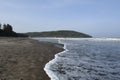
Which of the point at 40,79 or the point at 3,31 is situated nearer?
the point at 40,79

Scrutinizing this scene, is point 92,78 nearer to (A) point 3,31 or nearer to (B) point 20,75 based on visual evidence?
(B) point 20,75

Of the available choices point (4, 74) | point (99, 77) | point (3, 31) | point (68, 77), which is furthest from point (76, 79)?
point (3, 31)

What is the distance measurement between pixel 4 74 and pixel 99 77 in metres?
6.75

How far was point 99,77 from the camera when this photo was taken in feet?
57.7

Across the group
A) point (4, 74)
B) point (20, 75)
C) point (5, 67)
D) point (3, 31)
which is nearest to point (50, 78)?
point (20, 75)

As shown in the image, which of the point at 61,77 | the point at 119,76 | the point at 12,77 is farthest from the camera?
the point at 119,76

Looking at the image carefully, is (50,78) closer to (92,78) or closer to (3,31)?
(92,78)

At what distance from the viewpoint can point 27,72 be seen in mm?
17922

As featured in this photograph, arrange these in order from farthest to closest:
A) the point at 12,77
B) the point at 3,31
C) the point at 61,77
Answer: the point at 3,31
the point at 61,77
the point at 12,77

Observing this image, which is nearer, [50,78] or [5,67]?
[50,78]

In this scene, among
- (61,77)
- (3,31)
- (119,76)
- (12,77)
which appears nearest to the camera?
(12,77)

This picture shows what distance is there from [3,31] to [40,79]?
123 m

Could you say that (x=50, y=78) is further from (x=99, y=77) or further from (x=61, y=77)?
(x=99, y=77)

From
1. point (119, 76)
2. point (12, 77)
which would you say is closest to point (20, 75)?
point (12, 77)
